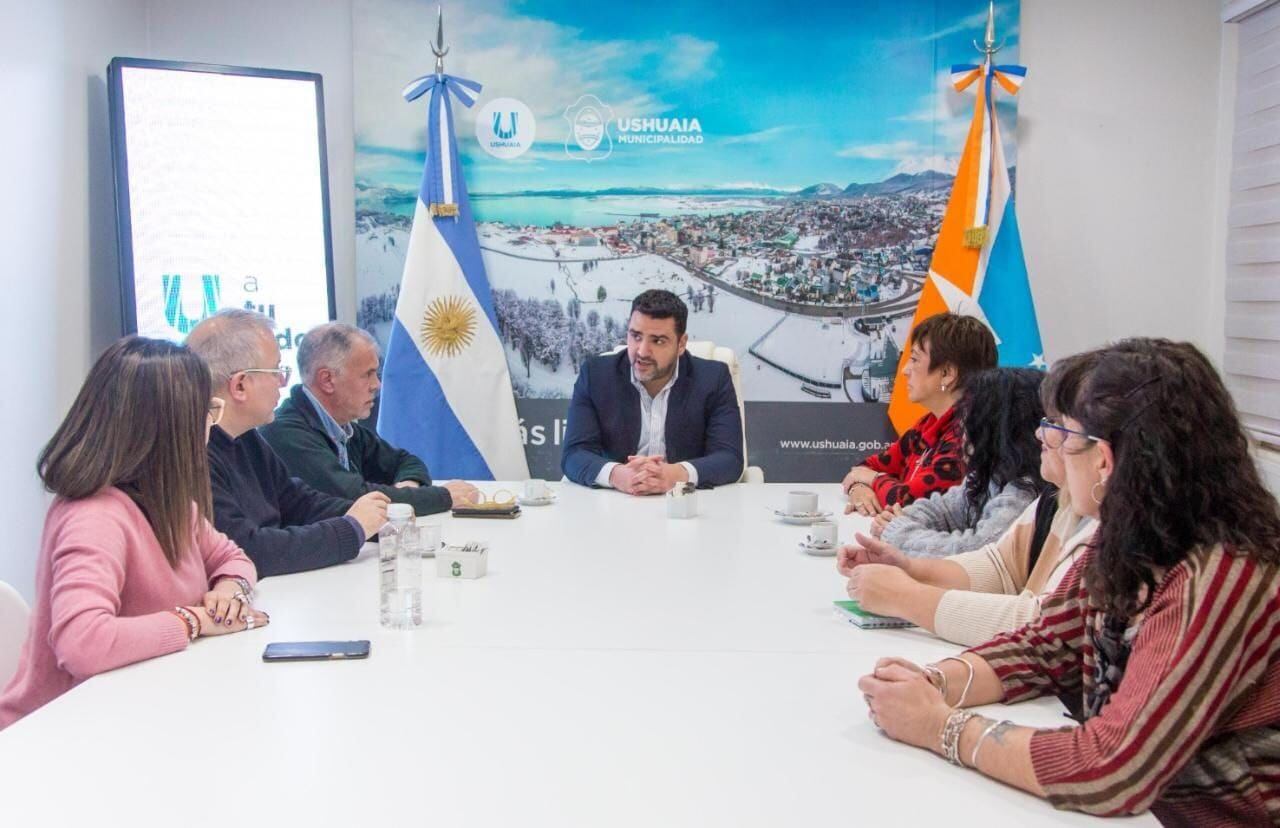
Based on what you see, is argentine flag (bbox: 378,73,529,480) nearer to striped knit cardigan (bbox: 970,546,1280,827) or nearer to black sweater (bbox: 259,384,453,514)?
black sweater (bbox: 259,384,453,514)

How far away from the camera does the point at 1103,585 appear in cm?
148

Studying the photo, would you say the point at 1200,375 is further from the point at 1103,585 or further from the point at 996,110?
the point at 996,110

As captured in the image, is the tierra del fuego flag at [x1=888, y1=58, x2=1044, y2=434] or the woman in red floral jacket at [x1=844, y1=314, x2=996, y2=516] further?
the tierra del fuego flag at [x1=888, y1=58, x2=1044, y2=434]

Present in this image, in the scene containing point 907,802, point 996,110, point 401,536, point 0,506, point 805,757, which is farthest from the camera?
point 996,110

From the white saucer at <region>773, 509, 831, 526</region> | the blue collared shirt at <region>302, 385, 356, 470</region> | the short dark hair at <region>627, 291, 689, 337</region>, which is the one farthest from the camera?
the short dark hair at <region>627, 291, 689, 337</region>

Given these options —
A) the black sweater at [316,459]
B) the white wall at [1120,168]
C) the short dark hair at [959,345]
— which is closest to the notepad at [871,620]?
the short dark hair at [959,345]

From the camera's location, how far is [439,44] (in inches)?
187

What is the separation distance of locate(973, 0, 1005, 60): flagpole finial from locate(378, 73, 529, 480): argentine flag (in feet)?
7.07

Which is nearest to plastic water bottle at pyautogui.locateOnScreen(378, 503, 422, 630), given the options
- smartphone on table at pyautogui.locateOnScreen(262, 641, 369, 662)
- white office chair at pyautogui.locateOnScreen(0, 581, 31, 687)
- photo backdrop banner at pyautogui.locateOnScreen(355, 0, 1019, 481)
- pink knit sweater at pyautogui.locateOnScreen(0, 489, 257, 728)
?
smartphone on table at pyautogui.locateOnScreen(262, 641, 369, 662)

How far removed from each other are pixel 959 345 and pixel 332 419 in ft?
6.08

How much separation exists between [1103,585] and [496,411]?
3694 millimetres

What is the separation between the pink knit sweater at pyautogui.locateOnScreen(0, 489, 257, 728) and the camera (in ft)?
5.89

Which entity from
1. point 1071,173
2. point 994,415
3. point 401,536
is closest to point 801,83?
point 1071,173

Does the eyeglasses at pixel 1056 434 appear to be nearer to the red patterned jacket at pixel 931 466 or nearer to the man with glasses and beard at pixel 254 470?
the red patterned jacket at pixel 931 466
